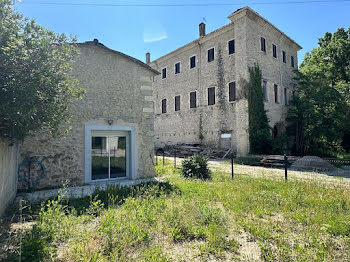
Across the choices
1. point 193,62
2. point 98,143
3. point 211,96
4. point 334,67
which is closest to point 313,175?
point 98,143

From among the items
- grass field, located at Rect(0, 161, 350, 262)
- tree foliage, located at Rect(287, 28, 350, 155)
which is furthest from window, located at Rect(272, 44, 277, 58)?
grass field, located at Rect(0, 161, 350, 262)

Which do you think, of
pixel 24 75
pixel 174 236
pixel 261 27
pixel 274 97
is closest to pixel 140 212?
pixel 174 236

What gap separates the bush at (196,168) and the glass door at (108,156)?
2666 mm

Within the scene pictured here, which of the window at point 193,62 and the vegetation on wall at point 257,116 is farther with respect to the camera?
the window at point 193,62

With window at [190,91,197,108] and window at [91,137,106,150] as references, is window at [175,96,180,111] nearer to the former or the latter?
window at [190,91,197,108]

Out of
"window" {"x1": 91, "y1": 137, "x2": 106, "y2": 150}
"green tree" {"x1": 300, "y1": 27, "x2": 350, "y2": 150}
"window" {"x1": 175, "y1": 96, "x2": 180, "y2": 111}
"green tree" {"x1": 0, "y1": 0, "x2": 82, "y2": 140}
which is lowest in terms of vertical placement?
"window" {"x1": 91, "y1": 137, "x2": 106, "y2": 150}

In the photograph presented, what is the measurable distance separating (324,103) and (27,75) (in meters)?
18.8

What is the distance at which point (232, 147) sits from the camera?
1705 cm

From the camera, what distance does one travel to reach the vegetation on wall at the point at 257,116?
15750 millimetres

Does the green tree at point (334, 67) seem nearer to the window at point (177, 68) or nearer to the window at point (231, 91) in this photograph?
the window at point (231, 91)

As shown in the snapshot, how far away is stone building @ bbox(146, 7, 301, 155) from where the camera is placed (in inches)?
650

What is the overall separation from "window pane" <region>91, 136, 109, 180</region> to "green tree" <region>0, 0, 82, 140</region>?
135 inches

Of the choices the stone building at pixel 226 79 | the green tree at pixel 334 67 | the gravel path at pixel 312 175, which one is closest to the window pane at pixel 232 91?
the stone building at pixel 226 79

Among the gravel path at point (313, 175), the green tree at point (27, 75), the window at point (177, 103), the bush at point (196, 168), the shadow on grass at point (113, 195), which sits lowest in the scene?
the gravel path at point (313, 175)
